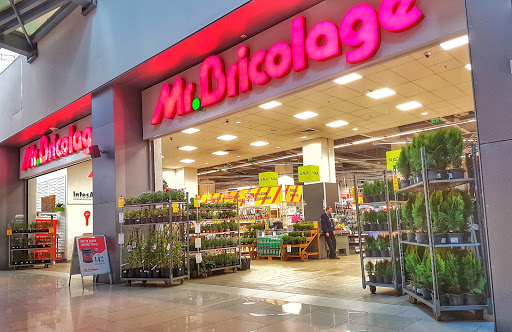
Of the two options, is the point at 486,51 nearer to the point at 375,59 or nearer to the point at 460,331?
the point at 375,59

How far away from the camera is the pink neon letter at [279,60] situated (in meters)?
7.14

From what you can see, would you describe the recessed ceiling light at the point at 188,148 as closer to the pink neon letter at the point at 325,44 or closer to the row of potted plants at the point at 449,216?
the pink neon letter at the point at 325,44

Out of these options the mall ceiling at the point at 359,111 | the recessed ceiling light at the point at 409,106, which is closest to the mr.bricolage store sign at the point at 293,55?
the mall ceiling at the point at 359,111

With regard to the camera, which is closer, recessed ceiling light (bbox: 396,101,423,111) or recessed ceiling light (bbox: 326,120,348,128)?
recessed ceiling light (bbox: 396,101,423,111)

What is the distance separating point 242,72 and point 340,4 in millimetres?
2193

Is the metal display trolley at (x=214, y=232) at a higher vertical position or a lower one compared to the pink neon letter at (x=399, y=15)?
lower

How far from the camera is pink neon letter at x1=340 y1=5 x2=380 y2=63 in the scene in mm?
6059

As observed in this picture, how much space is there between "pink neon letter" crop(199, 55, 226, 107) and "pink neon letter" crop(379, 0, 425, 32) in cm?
341

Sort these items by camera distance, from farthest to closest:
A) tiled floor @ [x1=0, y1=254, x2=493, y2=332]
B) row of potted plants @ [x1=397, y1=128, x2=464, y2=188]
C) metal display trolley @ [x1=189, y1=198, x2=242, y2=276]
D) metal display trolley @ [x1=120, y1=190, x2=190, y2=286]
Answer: metal display trolley @ [x1=189, y1=198, x2=242, y2=276], metal display trolley @ [x1=120, y1=190, x2=190, y2=286], row of potted plants @ [x1=397, y1=128, x2=464, y2=188], tiled floor @ [x1=0, y1=254, x2=493, y2=332]

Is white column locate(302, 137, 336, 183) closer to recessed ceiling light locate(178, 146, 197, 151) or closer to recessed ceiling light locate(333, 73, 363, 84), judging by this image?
recessed ceiling light locate(178, 146, 197, 151)


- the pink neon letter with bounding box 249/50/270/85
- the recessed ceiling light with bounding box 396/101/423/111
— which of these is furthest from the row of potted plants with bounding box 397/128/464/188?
the recessed ceiling light with bounding box 396/101/423/111

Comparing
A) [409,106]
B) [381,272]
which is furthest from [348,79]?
[381,272]

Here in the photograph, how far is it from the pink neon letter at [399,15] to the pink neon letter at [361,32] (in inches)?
6.1

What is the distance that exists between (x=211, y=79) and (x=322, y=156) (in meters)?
8.04
